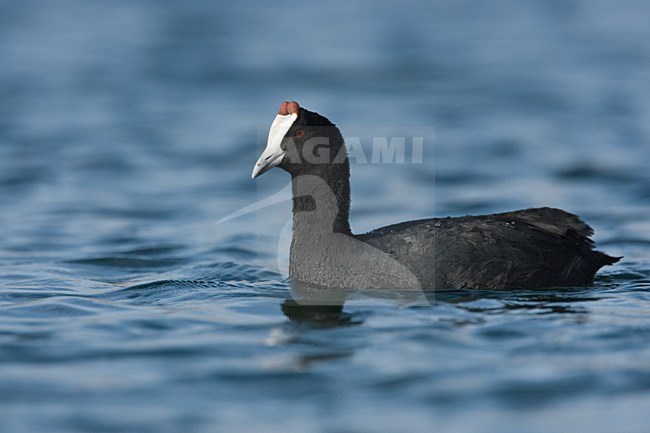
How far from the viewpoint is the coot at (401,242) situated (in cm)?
715

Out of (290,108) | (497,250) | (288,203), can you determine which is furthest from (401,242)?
(288,203)

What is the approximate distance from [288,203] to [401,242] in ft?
13.7

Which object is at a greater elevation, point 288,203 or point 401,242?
point 288,203

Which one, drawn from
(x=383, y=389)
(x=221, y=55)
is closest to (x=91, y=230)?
(x=383, y=389)

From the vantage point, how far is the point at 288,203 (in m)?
11.3

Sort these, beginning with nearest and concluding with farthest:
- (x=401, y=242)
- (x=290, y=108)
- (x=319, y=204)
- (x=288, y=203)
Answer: (x=401, y=242)
(x=290, y=108)
(x=319, y=204)
(x=288, y=203)

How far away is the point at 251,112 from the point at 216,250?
20.5ft

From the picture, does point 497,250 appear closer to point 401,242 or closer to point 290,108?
point 401,242

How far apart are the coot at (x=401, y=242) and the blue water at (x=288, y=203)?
0.58ft

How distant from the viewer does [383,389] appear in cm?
552

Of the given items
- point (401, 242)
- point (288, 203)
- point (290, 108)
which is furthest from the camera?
point (288, 203)

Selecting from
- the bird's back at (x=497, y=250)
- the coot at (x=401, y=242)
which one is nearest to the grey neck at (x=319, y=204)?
the coot at (x=401, y=242)

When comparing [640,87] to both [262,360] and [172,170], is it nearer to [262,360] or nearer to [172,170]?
[172,170]

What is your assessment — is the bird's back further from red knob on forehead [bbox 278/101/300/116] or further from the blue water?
red knob on forehead [bbox 278/101/300/116]
